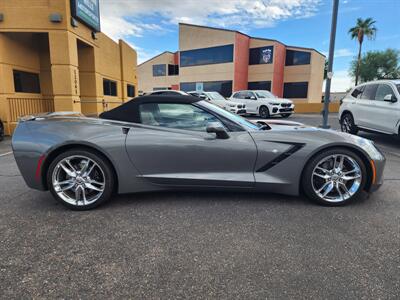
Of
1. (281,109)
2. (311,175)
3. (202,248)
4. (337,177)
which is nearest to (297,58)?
(281,109)

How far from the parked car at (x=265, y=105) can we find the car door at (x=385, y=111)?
761 cm

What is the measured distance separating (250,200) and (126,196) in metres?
1.62

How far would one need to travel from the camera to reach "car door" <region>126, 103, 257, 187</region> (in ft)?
10.2

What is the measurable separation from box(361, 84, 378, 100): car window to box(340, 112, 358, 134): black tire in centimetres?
71

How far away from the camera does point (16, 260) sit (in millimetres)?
2184

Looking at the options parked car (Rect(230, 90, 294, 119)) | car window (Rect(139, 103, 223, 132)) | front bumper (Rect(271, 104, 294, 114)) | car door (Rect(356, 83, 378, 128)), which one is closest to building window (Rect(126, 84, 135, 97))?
parked car (Rect(230, 90, 294, 119))

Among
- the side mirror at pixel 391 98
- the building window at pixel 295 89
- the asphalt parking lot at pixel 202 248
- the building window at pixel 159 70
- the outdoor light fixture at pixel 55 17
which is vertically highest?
the building window at pixel 159 70

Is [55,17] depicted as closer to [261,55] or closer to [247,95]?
[247,95]

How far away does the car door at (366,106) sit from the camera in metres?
7.54

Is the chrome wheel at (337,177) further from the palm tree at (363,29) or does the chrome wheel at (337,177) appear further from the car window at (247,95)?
the palm tree at (363,29)

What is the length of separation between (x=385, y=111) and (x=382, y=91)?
0.67 meters

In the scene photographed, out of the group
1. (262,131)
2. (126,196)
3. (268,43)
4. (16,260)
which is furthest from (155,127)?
(268,43)

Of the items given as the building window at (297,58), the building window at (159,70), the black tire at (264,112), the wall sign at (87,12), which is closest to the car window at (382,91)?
the black tire at (264,112)

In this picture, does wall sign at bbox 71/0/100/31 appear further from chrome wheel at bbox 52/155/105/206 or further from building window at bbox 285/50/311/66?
building window at bbox 285/50/311/66
